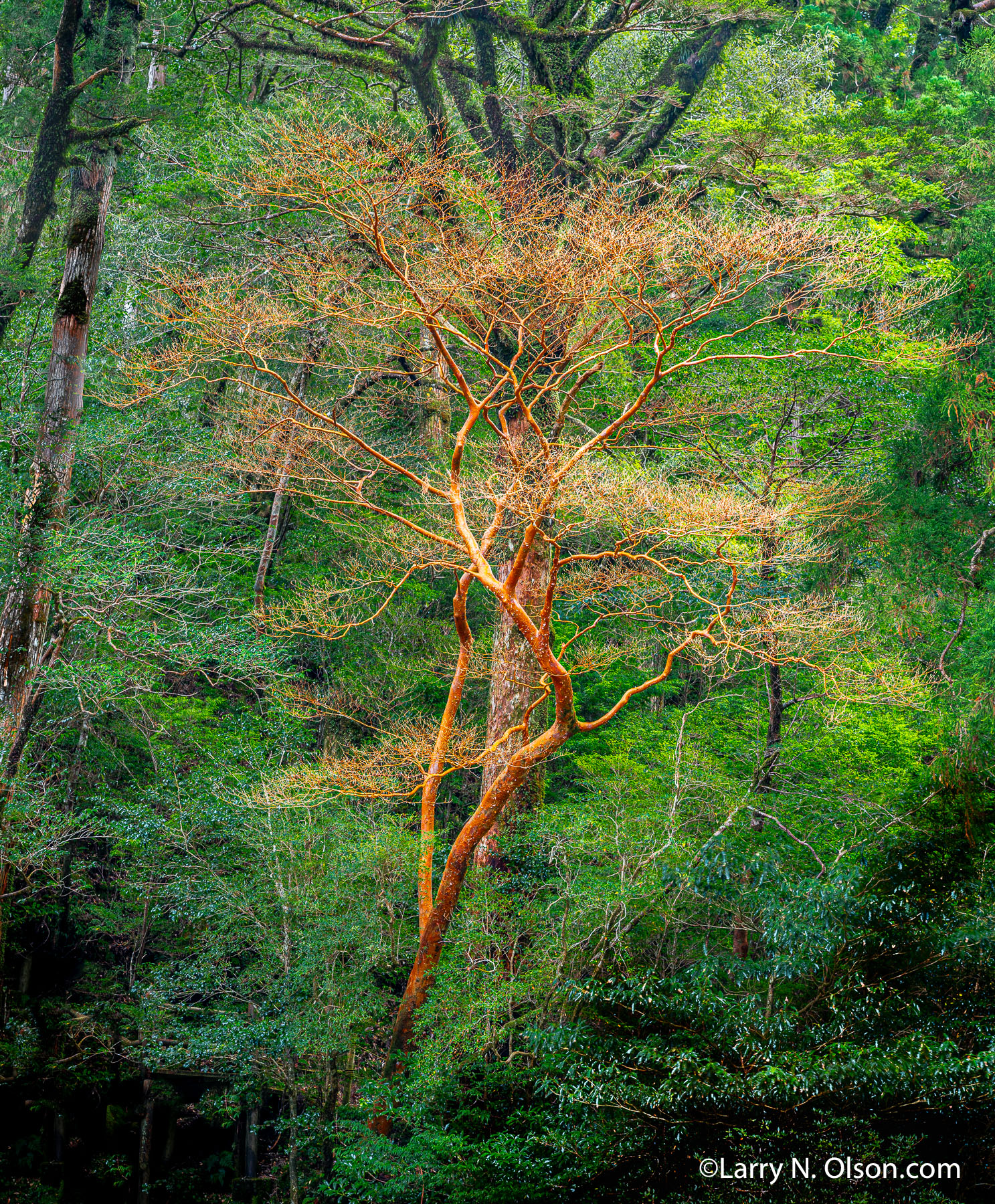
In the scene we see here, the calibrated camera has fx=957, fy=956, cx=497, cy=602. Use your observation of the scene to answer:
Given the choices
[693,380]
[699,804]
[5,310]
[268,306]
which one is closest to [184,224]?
[5,310]

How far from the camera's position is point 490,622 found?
15273mm

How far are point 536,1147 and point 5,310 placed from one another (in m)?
11.3

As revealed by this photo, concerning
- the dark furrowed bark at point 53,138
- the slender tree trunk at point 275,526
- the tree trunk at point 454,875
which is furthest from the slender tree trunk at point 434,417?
the tree trunk at point 454,875

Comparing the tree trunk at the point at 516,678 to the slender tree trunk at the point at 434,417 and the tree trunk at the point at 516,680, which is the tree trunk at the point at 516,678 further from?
the slender tree trunk at the point at 434,417

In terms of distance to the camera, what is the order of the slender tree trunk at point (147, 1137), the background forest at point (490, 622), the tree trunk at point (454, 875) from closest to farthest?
the background forest at point (490, 622), the tree trunk at point (454, 875), the slender tree trunk at point (147, 1137)

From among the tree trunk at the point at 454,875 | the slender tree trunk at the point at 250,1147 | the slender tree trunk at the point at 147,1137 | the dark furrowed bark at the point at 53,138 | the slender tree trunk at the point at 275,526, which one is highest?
the dark furrowed bark at the point at 53,138

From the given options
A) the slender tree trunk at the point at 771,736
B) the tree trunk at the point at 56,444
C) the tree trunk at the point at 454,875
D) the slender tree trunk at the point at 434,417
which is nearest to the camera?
the tree trunk at the point at 454,875

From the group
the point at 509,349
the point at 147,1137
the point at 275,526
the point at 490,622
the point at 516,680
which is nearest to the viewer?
the point at 516,680

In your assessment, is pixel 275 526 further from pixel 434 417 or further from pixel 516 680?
pixel 516 680

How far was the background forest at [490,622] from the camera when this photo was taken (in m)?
6.17

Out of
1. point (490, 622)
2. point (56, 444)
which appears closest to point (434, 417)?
point (490, 622)

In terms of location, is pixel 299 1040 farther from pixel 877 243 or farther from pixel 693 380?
pixel 877 243

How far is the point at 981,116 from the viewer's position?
15070 mm

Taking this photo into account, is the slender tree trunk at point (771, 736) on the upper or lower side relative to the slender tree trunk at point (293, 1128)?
upper
